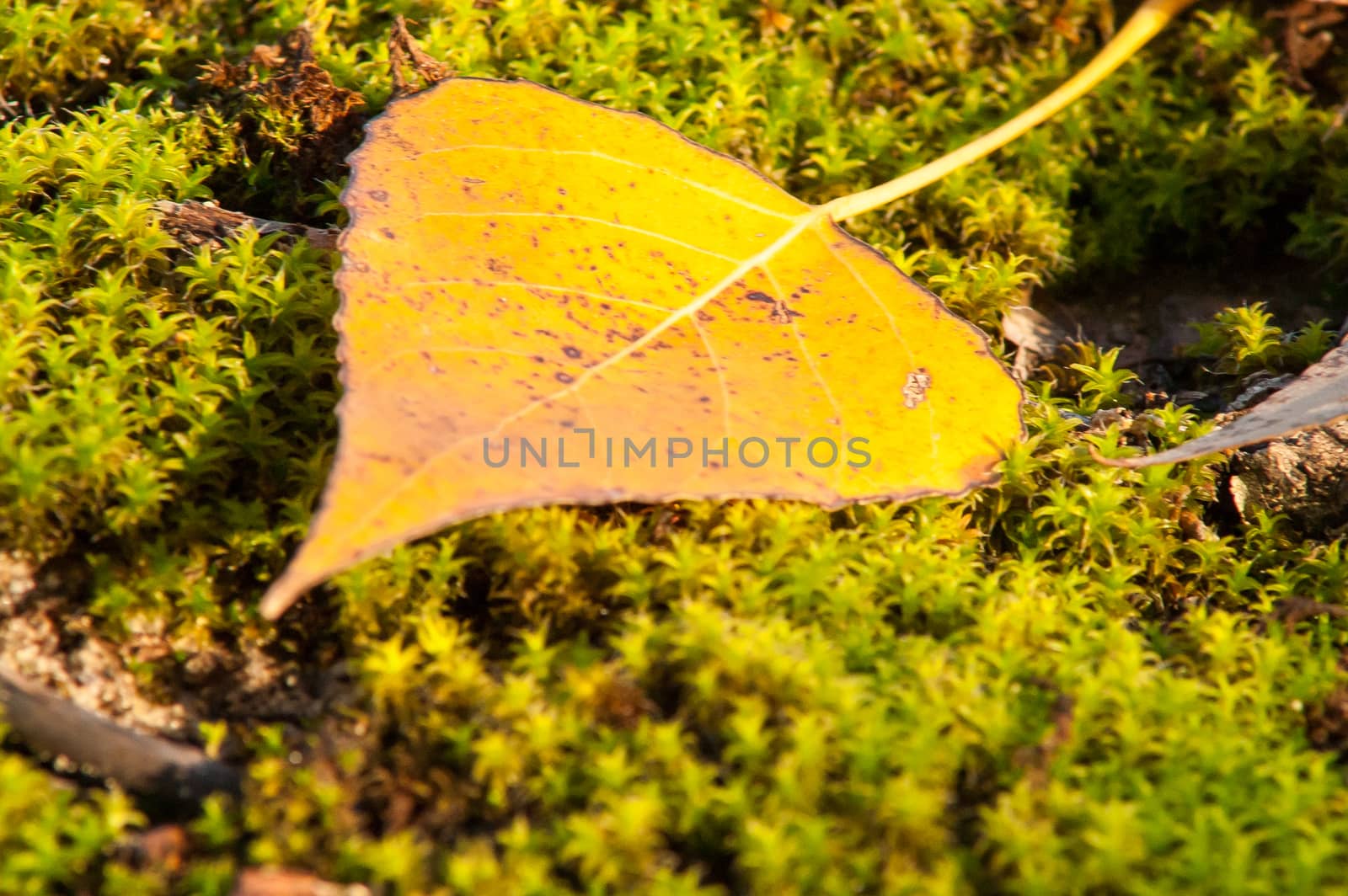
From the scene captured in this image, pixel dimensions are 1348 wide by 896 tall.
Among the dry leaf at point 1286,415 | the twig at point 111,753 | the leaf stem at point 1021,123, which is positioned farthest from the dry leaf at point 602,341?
the twig at point 111,753

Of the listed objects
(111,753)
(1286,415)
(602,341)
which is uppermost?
(602,341)

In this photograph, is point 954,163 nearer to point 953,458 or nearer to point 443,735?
point 953,458

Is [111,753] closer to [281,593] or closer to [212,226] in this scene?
[281,593]

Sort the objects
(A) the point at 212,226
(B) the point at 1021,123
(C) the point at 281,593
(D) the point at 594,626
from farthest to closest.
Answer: (B) the point at 1021,123, (A) the point at 212,226, (D) the point at 594,626, (C) the point at 281,593

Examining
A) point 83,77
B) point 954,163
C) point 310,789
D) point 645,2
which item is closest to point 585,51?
point 645,2

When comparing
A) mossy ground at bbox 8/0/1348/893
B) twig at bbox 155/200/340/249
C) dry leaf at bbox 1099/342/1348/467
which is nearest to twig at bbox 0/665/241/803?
mossy ground at bbox 8/0/1348/893

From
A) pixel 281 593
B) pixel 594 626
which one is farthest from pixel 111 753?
pixel 594 626
